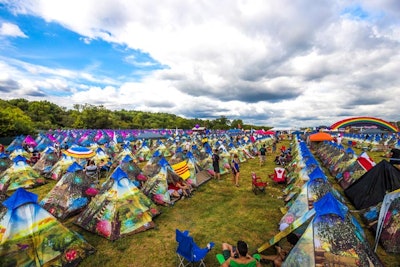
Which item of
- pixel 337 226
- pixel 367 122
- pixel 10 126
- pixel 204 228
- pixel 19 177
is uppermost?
pixel 367 122

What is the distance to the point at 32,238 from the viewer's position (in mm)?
5426

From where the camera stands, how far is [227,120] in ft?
432

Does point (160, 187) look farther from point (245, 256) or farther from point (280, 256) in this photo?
point (245, 256)

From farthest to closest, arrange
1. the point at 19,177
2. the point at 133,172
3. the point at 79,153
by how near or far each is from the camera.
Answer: the point at 133,172
the point at 19,177
the point at 79,153

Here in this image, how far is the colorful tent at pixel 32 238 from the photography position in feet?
17.0

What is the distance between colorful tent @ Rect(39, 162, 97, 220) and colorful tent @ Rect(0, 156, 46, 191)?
5.07m

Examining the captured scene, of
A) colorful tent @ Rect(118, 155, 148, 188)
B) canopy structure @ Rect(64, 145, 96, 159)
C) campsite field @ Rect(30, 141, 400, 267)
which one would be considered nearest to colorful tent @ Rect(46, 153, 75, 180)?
campsite field @ Rect(30, 141, 400, 267)

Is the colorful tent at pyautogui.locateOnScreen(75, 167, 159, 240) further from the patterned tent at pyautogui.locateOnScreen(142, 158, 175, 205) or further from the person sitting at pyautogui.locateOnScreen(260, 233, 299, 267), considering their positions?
the person sitting at pyautogui.locateOnScreen(260, 233, 299, 267)

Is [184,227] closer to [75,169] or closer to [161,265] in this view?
[161,265]

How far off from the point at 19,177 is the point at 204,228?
465 inches

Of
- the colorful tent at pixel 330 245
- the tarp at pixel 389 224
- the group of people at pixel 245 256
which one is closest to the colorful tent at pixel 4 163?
the group of people at pixel 245 256

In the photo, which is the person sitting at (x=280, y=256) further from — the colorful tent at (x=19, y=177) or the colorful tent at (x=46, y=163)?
the colorful tent at (x=46, y=163)

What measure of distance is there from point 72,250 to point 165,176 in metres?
4.90

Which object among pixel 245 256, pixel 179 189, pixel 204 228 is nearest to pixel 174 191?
pixel 179 189
